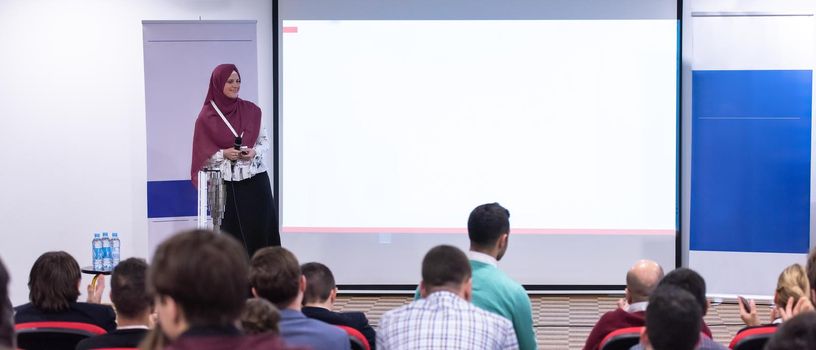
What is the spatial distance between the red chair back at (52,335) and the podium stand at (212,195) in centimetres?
285

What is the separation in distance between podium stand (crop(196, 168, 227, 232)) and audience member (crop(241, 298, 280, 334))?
379 centimetres

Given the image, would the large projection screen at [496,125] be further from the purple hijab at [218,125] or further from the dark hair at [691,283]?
the dark hair at [691,283]

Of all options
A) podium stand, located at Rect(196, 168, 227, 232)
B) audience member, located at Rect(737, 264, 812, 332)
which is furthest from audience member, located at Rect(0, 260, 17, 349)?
podium stand, located at Rect(196, 168, 227, 232)

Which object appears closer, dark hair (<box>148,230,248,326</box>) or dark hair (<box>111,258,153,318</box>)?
dark hair (<box>148,230,248,326</box>)

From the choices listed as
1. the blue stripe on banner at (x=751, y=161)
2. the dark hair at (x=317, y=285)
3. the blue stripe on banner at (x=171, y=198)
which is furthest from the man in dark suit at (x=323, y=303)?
the blue stripe on banner at (x=751, y=161)

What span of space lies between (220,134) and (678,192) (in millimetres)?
3437

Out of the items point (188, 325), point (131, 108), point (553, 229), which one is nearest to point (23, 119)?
point (131, 108)

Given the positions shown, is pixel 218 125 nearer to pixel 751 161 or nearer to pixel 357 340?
pixel 357 340

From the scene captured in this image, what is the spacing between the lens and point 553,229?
738cm

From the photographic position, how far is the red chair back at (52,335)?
3.12 metres

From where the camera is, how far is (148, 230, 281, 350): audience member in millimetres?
1487

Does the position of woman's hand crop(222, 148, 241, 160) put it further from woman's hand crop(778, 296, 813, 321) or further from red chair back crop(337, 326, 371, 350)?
woman's hand crop(778, 296, 813, 321)

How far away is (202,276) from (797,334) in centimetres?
114

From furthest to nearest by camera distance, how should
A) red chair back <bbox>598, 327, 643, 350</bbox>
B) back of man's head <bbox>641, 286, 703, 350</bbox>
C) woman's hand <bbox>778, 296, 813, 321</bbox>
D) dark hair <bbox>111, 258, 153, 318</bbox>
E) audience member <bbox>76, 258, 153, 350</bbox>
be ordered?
woman's hand <bbox>778, 296, 813, 321</bbox> < red chair back <bbox>598, 327, 643, 350</bbox> < dark hair <bbox>111, 258, 153, 318</bbox> < audience member <bbox>76, 258, 153, 350</bbox> < back of man's head <bbox>641, 286, 703, 350</bbox>
